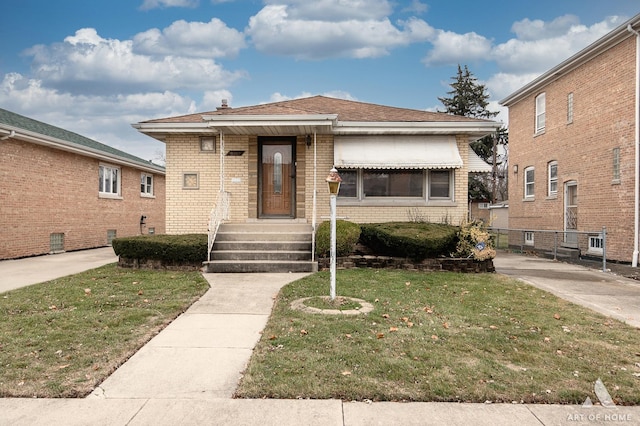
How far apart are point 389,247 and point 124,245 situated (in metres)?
6.37

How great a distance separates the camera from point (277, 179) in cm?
1202

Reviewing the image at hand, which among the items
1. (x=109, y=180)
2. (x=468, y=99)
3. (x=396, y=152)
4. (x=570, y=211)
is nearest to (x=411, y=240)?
(x=396, y=152)

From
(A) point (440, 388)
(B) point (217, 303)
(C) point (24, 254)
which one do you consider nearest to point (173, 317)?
(B) point (217, 303)

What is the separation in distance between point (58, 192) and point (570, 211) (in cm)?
1929

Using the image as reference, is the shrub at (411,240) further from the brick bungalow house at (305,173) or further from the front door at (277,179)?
the front door at (277,179)

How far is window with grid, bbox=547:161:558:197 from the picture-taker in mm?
16484

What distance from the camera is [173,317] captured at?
5.52 meters

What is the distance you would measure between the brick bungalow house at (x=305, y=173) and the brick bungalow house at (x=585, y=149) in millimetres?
4772

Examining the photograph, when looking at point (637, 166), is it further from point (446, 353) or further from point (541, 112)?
point (446, 353)

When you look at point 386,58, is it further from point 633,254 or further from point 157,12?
point 633,254

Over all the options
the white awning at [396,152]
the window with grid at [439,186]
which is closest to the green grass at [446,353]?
the white awning at [396,152]

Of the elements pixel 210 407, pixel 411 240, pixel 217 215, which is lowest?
pixel 210 407

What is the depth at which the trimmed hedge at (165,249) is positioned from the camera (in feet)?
30.4

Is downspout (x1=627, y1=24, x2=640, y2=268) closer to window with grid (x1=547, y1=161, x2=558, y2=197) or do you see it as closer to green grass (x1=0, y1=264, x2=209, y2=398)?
window with grid (x1=547, y1=161, x2=558, y2=197)
